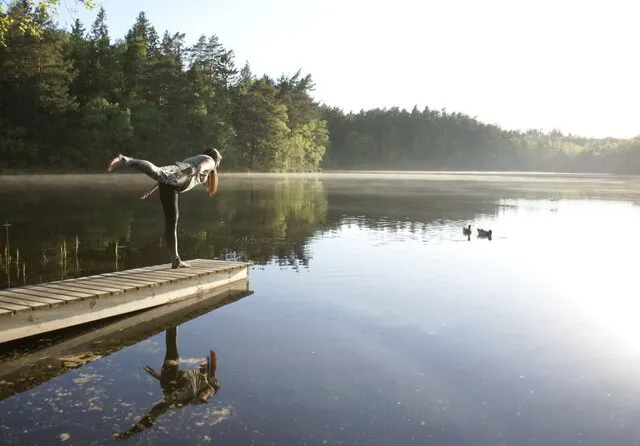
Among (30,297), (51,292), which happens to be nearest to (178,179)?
(51,292)

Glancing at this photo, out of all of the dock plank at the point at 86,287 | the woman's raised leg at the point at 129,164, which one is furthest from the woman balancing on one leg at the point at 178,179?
the dock plank at the point at 86,287

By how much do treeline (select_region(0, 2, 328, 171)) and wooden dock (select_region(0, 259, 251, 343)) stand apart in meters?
49.0

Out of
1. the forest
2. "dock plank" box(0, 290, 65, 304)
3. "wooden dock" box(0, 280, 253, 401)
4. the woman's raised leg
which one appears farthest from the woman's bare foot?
the forest

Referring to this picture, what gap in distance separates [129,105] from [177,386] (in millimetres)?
79319

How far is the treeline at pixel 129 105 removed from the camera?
68.6 metres

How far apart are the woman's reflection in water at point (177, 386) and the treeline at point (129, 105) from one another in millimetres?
53413

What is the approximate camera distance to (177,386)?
8.32 meters

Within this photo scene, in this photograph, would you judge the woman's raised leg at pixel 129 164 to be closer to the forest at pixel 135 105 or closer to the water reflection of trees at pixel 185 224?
the water reflection of trees at pixel 185 224

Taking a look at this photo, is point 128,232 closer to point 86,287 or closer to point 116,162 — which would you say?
point 86,287

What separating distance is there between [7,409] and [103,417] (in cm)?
129

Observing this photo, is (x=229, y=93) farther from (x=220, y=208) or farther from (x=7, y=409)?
(x=7, y=409)

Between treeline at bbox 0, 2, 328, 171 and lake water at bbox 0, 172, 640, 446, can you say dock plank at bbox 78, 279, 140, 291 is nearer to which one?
lake water at bbox 0, 172, 640, 446

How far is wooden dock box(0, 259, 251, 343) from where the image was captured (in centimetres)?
954

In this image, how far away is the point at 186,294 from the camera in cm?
1315
